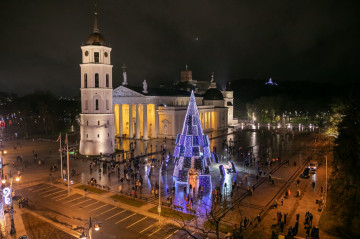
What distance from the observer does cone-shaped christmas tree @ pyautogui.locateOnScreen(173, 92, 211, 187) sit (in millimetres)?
28594

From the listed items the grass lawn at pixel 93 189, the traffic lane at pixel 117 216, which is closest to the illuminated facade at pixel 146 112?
the grass lawn at pixel 93 189

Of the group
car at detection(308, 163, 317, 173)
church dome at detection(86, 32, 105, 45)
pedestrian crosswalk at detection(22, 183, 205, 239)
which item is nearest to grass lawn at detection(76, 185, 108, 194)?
pedestrian crosswalk at detection(22, 183, 205, 239)

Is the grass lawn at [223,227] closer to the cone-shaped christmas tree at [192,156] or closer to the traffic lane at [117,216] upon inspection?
the traffic lane at [117,216]

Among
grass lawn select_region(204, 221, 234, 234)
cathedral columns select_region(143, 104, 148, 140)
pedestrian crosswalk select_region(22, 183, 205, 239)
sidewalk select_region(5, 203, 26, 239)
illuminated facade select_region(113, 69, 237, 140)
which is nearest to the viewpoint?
sidewalk select_region(5, 203, 26, 239)

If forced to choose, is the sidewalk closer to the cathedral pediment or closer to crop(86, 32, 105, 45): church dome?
crop(86, 32, 105, 45): church dome

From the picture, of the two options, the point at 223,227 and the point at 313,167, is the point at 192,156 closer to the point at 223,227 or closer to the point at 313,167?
the point at 223,227

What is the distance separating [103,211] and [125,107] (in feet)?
162

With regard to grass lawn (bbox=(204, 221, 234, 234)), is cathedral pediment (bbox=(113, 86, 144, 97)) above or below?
above

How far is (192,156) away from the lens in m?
29.3

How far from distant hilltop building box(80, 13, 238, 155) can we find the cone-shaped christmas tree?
57.0 ft

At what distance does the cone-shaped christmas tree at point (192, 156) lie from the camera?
2859 centimetres

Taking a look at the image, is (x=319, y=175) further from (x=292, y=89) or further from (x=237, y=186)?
(x=292, y=89)

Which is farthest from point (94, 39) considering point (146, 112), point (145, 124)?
point (145, 124)

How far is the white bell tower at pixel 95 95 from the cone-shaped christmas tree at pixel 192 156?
17065 millimetres
